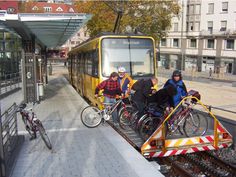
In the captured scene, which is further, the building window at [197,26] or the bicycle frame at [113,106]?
the building window at [197,26]

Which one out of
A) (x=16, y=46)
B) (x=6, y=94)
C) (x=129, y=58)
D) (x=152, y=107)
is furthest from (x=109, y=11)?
(x=152, y=107)

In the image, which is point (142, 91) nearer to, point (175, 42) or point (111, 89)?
point (111, 89)

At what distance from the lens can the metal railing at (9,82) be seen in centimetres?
1802

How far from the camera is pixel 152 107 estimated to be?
852cm

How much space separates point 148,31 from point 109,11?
3.93 meters

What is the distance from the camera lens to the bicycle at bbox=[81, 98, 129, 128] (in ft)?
31.8

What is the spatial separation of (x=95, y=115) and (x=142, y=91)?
6.10 feet

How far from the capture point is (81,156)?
693 cm

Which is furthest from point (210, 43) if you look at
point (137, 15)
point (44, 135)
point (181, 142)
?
point (44, 135)

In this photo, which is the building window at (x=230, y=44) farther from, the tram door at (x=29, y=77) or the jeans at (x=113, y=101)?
the jeans at (x=113, y=101)

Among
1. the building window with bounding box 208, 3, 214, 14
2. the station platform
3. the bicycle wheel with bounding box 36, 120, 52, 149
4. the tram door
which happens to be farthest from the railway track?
the building window with bounding box 208, 3, 214, 14

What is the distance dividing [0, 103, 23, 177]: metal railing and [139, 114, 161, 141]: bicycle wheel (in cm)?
323

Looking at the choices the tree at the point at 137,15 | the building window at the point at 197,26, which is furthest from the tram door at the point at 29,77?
the building window at the point at 197,26

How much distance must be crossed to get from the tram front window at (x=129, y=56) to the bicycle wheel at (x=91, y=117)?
84.7 inches
